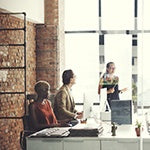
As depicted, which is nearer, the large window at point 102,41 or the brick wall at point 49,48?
the brick wall at point 49,48

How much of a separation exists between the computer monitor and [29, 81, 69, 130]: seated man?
2.27 ft

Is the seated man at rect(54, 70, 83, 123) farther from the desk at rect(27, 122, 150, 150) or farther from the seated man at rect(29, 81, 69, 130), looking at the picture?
the desk at rect(27, 122, 150, 150)

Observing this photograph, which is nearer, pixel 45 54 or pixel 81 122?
pixel 81 122

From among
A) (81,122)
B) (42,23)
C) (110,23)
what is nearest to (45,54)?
(42,23)

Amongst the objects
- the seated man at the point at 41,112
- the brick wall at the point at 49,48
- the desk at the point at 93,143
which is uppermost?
the brick wall at the point at 49,48

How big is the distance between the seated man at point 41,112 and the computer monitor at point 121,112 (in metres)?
0.69

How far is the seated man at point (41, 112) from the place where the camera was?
5.19 metres

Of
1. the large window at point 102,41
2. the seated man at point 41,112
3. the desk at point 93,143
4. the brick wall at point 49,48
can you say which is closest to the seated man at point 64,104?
the seated man at point 41,112

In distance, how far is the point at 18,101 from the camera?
21.8ft

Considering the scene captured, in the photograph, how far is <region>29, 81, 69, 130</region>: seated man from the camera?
17.0 feet

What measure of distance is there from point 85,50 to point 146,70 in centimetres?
107

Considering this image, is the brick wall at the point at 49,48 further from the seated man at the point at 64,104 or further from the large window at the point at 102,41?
the seated man at the point at 64,104

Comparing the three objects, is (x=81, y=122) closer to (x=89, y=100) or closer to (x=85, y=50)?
(x=89, y=100)

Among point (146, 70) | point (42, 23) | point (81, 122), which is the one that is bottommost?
point (81, 122)
